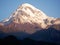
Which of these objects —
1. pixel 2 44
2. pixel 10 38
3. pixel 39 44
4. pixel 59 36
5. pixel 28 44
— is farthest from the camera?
pixel 59 36

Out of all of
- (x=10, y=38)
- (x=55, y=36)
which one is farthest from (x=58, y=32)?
(x=10, y=38)

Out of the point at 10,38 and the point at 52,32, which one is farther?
the point at 52,32

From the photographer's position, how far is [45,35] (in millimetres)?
198625

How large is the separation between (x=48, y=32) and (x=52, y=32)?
14.1ft

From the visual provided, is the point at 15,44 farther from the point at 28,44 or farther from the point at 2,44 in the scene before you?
the point at 28,44

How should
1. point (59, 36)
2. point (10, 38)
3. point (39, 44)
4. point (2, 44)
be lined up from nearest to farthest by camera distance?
point (2, 44)
point (10, 38)
point (39, 44)
point (59, 36)

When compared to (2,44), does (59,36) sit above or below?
above

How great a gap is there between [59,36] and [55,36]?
6.41 meters

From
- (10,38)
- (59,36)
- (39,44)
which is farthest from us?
(59,36)

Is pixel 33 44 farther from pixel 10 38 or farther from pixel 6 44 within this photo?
pixel 6 44

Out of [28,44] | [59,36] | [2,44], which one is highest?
[59,36]

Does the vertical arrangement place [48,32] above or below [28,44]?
above

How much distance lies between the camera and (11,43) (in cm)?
6581

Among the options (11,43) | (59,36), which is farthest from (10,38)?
(59,36)
